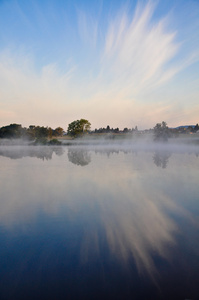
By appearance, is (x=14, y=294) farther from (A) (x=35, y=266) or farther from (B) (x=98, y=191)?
(B) (x=98, y=191)

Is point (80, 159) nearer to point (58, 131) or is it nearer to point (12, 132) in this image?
point (12, 132)

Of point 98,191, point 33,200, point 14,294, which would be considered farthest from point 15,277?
point 98,191

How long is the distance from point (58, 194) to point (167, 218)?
644 cm

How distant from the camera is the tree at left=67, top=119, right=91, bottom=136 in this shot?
403ft

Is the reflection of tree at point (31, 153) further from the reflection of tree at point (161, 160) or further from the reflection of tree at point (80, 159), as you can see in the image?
the reflection of tree at point (161, 160)

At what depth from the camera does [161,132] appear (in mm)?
99312

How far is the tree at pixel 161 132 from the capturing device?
98569mm

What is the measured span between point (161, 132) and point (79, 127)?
175 ft

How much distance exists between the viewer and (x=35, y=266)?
4.78 metres

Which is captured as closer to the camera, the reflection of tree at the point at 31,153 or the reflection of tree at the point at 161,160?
the reflection of tree at the point at 161,160

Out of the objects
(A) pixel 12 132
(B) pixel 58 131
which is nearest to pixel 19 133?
(A) pixel 12 132

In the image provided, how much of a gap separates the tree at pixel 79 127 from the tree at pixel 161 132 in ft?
153

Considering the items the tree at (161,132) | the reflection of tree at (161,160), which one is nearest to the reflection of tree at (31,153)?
the reflection of tree at (161,160)

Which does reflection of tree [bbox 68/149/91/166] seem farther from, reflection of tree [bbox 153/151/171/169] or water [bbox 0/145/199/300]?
water [bbox 0/145/199/300]
